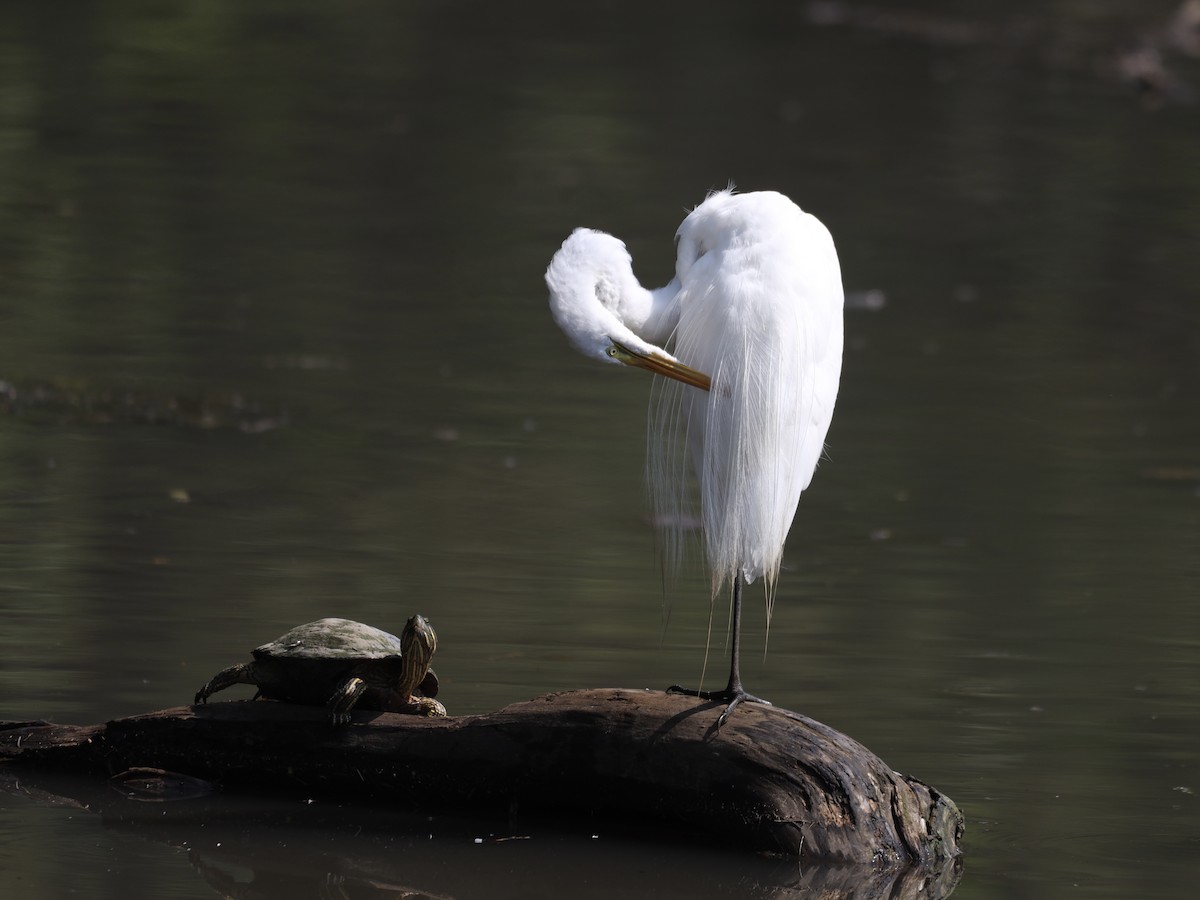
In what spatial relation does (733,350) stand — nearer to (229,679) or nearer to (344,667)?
(344,667)

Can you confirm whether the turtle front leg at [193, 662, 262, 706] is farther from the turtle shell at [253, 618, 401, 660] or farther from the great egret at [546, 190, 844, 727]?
the great egret at [546, 190, 844, 727]

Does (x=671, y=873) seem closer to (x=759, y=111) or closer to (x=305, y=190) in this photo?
(x=305, y=190)

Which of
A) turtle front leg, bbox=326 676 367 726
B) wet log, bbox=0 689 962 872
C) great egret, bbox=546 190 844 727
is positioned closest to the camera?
wet log, bbox=0 689 962 872

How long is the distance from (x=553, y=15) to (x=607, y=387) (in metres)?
13.5

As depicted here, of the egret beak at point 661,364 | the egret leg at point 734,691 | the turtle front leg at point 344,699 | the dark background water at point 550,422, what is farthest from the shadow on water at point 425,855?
the egret beak at point 661,364

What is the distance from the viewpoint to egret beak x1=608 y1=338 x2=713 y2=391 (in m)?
4.90

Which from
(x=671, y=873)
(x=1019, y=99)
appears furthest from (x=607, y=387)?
(x=1019, y=99)

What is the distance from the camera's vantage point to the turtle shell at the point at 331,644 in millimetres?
4832

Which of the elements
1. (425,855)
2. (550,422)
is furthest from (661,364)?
(550,422)

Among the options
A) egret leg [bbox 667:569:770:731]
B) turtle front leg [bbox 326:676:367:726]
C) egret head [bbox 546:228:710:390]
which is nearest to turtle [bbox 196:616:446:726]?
turtle front leg [bbox 326:676:367:726]

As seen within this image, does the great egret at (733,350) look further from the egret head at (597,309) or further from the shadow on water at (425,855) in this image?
the shadow on water at (425,855)

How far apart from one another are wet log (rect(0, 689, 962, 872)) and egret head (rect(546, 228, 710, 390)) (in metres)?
0.82

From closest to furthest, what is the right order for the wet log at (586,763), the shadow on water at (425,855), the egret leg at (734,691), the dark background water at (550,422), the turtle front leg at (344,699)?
1. the shadow on water at (425,855)
2. the wet log at (586,763)
3. the turtle front leg at (344,699)
4. the egret leg at (734,691)
5. the dark background water at (550,422)

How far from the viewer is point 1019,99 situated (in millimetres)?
19391
